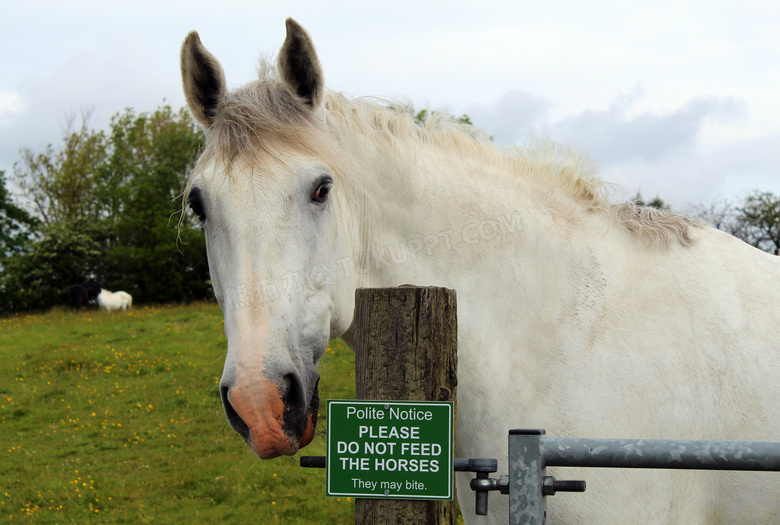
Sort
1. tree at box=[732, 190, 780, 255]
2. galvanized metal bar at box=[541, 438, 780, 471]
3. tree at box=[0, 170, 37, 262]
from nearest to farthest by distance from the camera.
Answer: galvanized metal bar at box=[541, 438, 780, 471], tree at box=[732, 190, 780, 255], tree at box=[0, 170, 37, 262]

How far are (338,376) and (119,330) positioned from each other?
356 inches

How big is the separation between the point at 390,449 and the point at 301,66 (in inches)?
68.6

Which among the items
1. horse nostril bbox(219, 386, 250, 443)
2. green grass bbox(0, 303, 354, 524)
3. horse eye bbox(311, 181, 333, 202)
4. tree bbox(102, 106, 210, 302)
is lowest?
green grass bbox(0, 303, 354, 524)

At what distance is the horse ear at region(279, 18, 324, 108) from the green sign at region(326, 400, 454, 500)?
1.52 m

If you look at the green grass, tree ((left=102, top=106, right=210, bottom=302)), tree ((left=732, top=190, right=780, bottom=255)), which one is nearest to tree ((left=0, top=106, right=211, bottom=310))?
tree ((left=102, top=106, right=210, bottom=302))

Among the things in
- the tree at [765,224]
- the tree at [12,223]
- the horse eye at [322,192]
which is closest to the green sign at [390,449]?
the horse eye at [322,192]

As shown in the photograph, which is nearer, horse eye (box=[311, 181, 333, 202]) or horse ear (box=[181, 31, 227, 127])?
horse eye (box=[311, 181, 333, 202])

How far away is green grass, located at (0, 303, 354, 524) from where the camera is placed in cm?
728

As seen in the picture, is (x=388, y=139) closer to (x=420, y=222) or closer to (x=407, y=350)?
(x=420, y=222)

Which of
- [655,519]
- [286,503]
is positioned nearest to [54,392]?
[286,503]

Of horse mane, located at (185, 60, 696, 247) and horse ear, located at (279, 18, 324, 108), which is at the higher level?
horse ear, located at (279, 18, 324, 108)

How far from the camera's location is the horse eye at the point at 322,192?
7.99ft

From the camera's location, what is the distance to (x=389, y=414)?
1.73 m

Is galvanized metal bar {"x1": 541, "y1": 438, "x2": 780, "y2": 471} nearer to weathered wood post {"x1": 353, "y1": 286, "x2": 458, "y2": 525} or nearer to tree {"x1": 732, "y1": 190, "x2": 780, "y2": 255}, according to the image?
weathered wood post {"x1": 353, "y1": 286, "x2": 458, "y2": 525}
